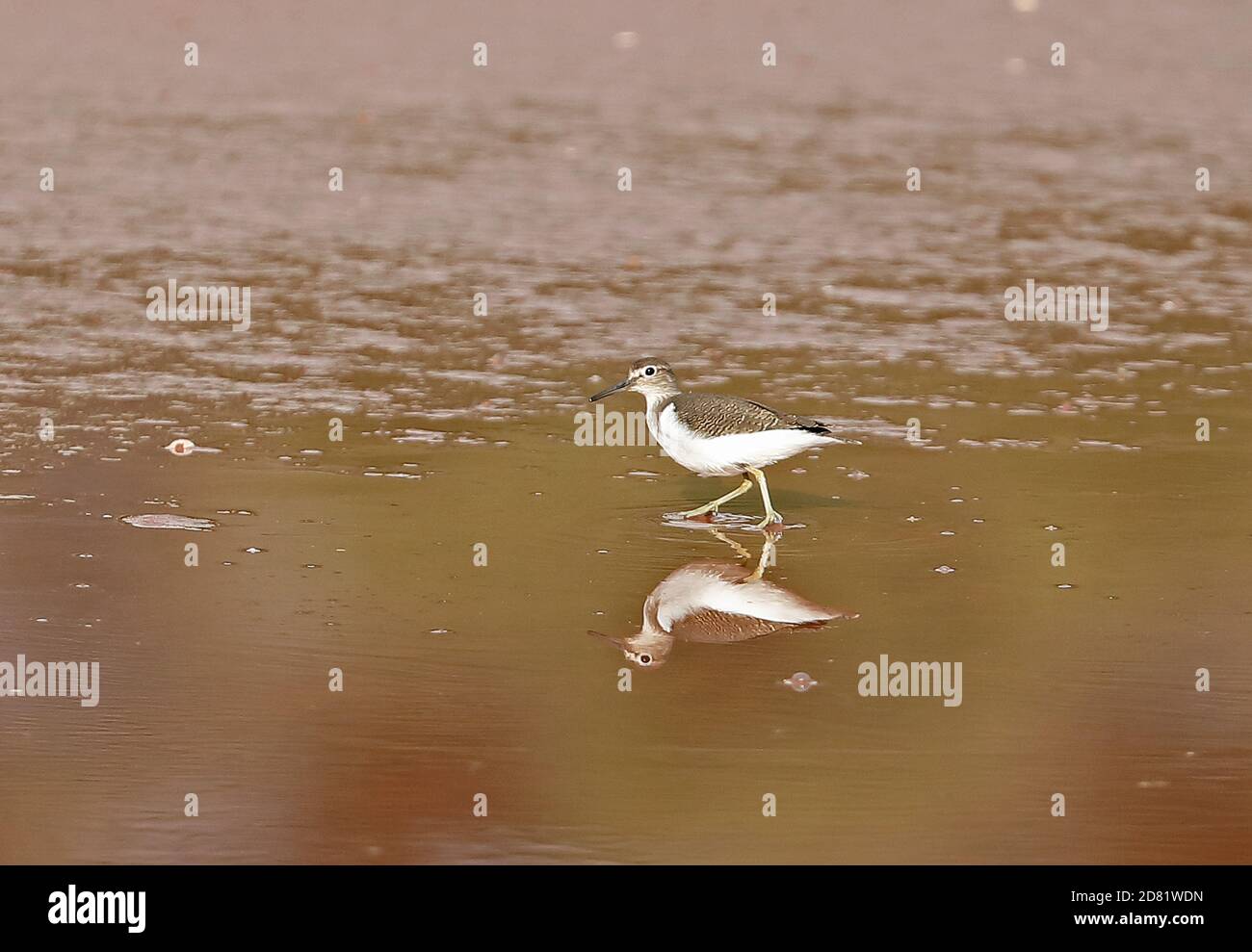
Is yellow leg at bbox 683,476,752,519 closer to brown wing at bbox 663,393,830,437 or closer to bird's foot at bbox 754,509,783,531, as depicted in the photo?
bird's foot at bbox 754,509,783,531

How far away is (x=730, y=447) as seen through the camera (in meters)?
8.35

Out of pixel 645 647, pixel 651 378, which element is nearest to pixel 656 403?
pixel 651 378

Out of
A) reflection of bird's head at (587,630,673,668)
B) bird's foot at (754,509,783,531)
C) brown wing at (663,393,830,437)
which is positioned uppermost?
brown wing at (663,393,830,437)

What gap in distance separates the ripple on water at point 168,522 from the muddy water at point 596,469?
0.06 meters

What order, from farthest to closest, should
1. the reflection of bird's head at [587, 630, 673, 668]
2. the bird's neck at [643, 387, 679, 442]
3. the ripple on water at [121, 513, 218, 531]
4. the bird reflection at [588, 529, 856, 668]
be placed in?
the bird's neck at [643, 387, 679, 442] → the ripple on water at [121, 513, 218, 531] → the bird reflection at [588, 529, 856, 668] → the reflection of bird's head at [587, 630, 673, 668]

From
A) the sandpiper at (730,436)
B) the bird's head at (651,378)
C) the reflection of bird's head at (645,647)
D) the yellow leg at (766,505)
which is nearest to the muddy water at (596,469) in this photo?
the reflection of bird's head at (645,647)

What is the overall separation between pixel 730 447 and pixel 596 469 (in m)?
1.14

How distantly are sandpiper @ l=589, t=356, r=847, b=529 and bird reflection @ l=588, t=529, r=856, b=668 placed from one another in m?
0.58

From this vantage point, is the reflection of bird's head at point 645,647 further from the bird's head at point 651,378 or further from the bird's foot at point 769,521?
the bird's head at point 651,378

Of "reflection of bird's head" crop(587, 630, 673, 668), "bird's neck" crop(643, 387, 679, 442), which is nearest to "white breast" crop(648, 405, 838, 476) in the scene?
"bird's neck" crop(643, 387, 679, 442)

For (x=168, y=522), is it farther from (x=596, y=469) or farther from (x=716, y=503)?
(x=716, y=503)

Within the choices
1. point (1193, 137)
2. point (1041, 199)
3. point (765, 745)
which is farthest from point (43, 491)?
point (1193, 137)

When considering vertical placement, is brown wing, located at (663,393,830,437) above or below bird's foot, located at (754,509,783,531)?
above

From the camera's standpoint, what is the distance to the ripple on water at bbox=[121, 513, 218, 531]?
324 inches
